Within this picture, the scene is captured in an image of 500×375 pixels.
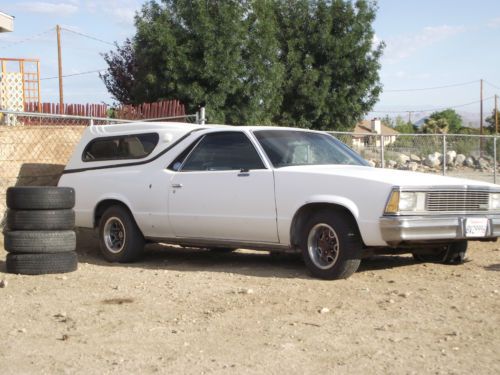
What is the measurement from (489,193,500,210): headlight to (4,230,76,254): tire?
15.4 ft

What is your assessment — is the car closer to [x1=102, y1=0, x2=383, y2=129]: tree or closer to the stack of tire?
the stack of tire

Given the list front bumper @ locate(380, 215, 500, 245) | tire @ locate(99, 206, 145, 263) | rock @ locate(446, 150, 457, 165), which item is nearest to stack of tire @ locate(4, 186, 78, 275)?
tire @ locate(99, 206, 145, 263)

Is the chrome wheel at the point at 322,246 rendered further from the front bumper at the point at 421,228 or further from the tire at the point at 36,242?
the tire at the point at 36,242

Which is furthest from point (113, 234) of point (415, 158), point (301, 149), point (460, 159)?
point (460, 159)

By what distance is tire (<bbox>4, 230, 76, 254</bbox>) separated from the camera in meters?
8.66

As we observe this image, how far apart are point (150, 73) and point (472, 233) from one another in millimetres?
20112

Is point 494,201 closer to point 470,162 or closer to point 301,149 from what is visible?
point 301,149

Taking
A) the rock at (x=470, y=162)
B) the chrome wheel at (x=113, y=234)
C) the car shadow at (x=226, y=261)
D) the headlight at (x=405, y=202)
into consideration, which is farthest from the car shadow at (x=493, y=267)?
the rock at (x=470, y=162)

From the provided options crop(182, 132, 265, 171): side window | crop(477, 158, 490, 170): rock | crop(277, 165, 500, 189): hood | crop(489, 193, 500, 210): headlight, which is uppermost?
crop(182, 132, 265, 171): side window

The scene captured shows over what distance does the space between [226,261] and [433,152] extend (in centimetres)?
838

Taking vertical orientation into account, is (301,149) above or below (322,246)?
above

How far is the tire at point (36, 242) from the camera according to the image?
28.4 feet

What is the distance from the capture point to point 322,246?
796 centimetres

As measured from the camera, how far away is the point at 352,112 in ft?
106
